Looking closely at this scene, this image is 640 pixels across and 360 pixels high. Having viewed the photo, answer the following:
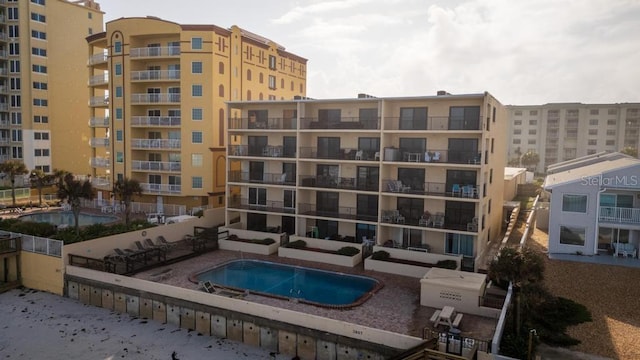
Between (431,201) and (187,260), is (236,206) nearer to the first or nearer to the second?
(187,260)

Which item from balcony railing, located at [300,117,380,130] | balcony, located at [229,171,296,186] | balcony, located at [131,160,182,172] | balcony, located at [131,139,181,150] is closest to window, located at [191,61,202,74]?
balcony, located at [131,139,181,150]

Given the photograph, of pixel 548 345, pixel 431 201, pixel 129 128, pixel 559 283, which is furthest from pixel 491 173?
pixel 129 128

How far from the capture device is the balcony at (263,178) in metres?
34.3

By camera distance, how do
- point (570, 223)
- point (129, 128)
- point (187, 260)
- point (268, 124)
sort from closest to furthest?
point (570, 223)
point (187, 260)
point (268, 124)
point (129, 128)

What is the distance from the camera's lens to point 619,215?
2662cm

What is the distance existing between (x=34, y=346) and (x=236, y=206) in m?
17.6

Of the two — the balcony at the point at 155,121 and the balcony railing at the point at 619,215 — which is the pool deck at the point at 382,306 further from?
the balcony at the point at 155,121

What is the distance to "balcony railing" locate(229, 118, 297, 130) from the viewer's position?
111 ft

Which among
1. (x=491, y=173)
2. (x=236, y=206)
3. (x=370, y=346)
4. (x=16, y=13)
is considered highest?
(x=16, y=13)

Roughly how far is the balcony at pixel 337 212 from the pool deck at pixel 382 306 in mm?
3793

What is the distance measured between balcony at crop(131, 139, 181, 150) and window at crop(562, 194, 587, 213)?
31.2m

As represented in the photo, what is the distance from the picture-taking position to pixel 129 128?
139 feet

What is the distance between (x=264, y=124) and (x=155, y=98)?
43.0ft

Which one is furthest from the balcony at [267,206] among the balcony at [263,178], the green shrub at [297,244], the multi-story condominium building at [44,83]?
the multi-story condominium building at [44,83]
